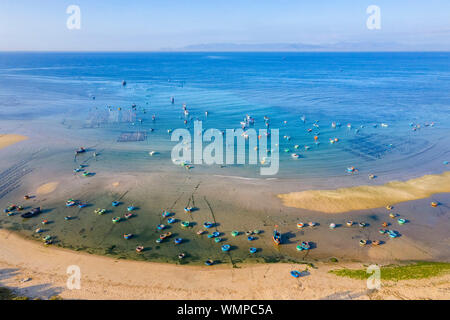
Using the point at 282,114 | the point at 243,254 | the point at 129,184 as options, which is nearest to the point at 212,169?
the point at 129,184

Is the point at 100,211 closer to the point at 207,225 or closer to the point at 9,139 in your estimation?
the point at 207,225

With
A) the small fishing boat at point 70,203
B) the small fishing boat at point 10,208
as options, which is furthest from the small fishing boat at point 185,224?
the small fishing boat at point 10,208

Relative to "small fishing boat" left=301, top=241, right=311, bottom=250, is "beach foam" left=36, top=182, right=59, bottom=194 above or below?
above

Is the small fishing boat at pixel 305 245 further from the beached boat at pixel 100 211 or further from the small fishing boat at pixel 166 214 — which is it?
the beached boat at pixel 100 211

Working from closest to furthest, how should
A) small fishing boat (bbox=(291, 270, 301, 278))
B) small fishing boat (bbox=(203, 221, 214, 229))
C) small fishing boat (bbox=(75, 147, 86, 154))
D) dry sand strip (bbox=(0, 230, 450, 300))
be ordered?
dry sand strip (bbox=(0, 230, 450, 300)) < small fishing boat (bbox=(291, 270, 301, 278)) < small fishing boat (bbox=(203, 221, 214, 229)) < small fishing boat (bbox=(75, 147, 86, 154))

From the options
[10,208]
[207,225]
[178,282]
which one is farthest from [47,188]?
[178,282]

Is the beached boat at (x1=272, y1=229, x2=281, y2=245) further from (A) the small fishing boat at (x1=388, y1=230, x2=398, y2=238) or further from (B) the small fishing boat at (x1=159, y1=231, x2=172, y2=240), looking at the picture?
→ (A) the small fishing boat at (x1=388, y1=230, x2=398, y2=238)

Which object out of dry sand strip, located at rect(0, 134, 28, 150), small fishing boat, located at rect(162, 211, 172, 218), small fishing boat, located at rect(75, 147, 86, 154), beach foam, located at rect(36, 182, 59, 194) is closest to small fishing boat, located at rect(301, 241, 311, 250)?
small fishing boat, located at rect(162, 211, 172, 218)
